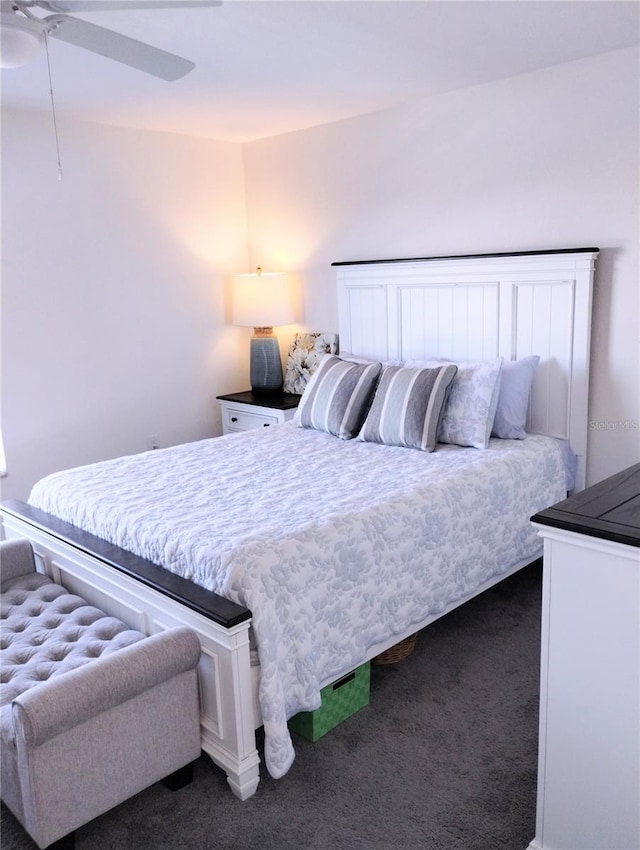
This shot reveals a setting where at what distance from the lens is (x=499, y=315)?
3.64 m

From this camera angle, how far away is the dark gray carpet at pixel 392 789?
197 centimetres

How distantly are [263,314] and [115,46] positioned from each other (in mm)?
2493

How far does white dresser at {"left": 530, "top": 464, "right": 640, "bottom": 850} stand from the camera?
156 cm

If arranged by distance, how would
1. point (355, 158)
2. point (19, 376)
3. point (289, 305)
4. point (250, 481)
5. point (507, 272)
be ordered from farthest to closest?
point (289, 305)
point (355, 158)
point (19, 376)
point (507, 272)
point (250, 481)

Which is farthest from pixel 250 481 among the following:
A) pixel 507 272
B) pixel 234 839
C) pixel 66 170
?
pixel 66 170

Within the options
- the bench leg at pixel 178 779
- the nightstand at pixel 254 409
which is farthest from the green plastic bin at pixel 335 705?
the nightstand at pixel 254 409

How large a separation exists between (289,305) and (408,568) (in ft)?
8.11

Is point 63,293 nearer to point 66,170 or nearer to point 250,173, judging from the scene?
point 66,170

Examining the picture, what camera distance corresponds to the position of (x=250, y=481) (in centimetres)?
297

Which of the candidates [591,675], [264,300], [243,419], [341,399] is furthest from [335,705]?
[264,300]

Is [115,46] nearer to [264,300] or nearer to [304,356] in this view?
[264,300]

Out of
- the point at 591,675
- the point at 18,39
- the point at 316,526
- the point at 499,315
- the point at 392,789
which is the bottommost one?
the point at 392,789

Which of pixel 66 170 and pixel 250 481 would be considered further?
pixel 66 170

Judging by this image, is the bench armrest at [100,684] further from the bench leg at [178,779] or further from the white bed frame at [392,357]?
the bench leg at [178,779]
